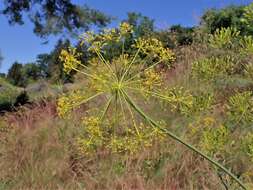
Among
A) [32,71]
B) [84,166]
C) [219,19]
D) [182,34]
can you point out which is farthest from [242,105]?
[32,71]

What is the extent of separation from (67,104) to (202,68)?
61 centimetres

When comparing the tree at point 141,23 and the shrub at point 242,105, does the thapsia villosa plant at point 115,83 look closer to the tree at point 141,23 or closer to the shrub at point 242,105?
the shrub at point 242,105

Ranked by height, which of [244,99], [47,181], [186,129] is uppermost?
[244,99]

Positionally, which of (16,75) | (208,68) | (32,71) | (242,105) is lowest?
(16,75)

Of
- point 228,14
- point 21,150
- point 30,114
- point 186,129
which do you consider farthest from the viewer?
point 228,14

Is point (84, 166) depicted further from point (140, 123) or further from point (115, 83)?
point (115, 83)

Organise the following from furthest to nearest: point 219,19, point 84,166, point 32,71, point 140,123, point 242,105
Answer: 1. point 32,71
2. point 219,19
3. point 84,166
4. point 140,123
5. point 242,105

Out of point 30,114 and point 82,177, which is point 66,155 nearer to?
point 82,177

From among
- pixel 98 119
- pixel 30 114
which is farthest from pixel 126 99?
pixel 30 114

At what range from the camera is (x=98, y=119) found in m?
2.19

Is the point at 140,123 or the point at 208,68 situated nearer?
the point at 208,68

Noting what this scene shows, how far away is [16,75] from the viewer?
32.6 meters

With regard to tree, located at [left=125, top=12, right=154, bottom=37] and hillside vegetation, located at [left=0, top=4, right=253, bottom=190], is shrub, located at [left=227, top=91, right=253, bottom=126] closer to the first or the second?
hillside vegetation, located at [left=0, top=4, right=253, bottom=190]

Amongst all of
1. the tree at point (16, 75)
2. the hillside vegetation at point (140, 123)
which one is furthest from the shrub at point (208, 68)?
the tree at point (16, 75)
